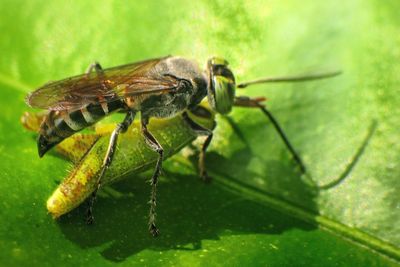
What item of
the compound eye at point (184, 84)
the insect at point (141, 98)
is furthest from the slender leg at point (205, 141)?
the compound eye at point (184, 84)

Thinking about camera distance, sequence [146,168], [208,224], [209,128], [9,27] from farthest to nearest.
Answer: [9,27] < [209,128] < [146,168] < [208,224]

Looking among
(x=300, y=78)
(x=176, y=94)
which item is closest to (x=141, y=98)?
(x=176, y=94)

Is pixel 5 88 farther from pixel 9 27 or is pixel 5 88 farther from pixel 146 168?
pixel 146 168

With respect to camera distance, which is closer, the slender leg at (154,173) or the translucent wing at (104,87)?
the slender leg at (154,173)

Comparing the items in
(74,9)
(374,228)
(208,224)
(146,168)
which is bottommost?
(374,228)

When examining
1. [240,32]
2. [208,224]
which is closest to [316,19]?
[240,32]

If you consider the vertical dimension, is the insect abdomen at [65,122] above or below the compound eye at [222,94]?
above

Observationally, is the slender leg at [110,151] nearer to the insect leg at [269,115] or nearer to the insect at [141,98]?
the insect at [141,98]
